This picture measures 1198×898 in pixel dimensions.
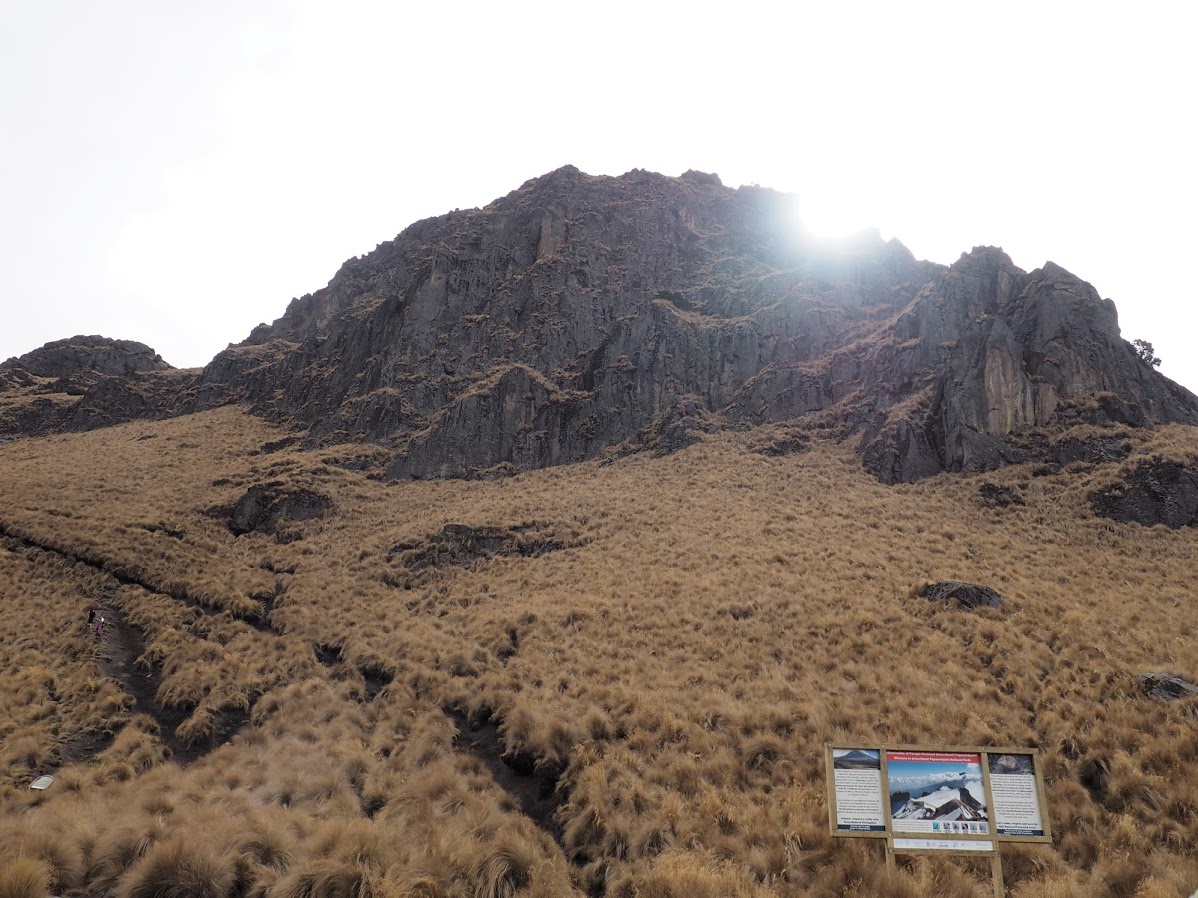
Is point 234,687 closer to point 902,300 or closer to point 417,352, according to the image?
point 417,352

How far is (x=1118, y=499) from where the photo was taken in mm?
27312

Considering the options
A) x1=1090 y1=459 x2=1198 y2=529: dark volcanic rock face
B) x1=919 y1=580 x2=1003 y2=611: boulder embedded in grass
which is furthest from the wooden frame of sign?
x1=1090 y1=459 x2=1198 y2=529: dark volcanic rock face

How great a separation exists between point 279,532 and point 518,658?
23693 mm

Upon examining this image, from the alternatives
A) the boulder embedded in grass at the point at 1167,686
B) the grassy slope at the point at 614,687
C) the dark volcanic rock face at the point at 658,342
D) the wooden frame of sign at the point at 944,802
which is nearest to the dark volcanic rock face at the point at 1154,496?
the grassy slope at the point at 614,687

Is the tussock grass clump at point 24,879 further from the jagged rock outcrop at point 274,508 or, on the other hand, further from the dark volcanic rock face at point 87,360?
the dark volcanic rock face at point 87,360

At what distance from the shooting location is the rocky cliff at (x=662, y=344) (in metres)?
36.5

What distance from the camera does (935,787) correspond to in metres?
7.89

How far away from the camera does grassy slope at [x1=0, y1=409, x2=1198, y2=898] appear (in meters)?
8.79

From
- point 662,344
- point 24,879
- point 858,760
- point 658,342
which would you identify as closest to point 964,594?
point 858,760

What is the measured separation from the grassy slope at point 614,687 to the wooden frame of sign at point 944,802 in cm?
83

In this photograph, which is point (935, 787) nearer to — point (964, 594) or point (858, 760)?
point (858, 760)

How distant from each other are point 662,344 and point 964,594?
37.3m

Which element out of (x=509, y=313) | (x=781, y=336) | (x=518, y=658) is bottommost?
(x=518, y=658)

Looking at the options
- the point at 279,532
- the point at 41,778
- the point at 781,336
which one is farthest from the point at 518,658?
the point at 781,336
